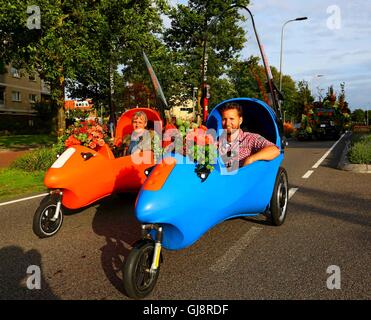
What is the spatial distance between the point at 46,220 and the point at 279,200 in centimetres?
312

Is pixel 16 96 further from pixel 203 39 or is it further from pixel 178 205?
pixel 178 205

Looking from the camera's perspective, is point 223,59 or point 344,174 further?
point 223,59

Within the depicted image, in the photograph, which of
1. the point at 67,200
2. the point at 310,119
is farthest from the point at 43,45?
the point at 310,119

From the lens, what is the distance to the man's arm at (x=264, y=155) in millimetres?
4418

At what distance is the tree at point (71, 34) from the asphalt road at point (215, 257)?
7.45 metres

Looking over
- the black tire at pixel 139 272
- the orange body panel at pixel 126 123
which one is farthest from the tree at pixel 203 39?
the black tire at pixel 139 272

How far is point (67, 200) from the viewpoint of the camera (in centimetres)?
525

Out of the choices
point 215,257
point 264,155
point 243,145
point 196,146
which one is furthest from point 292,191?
point 196,146

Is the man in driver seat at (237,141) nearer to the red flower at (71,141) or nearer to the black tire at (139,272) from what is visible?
the black tire at (139,272)

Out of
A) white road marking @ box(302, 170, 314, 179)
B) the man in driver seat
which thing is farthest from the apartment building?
the man in driver seat

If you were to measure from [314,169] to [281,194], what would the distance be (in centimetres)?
A: 637
